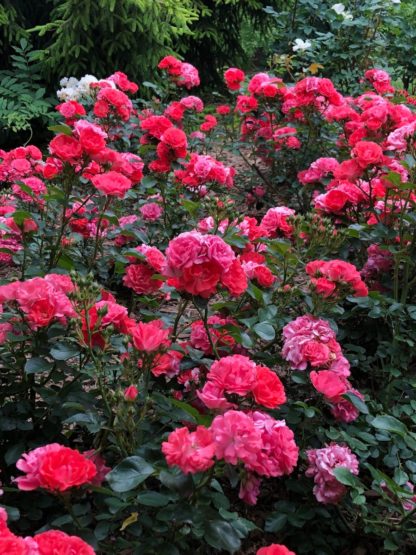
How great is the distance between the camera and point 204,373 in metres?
1.71

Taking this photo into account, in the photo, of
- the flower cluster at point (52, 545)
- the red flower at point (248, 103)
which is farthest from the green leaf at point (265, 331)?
the red flower at point (248, 103)

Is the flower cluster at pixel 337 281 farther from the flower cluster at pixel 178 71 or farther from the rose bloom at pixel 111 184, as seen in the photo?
the flower cluster at pixel 178 71

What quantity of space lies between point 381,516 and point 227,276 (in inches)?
30.8

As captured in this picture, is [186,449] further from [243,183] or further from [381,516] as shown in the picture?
[243,183]

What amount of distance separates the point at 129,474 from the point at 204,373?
563mm

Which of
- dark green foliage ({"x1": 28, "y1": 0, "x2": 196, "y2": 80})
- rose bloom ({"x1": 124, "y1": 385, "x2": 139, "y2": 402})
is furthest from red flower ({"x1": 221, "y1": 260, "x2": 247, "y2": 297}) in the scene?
dark green foliage ({"x1": 28, "y1": 0, "x2": 196, "y2": 80})

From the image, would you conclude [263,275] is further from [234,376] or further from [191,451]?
[191,451]

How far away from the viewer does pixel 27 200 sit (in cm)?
268

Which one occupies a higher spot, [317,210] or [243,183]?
[317,210]

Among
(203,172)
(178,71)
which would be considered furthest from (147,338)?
(178,71)

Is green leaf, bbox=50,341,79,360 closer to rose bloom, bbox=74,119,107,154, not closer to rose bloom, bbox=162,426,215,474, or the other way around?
rose bloom, bbox=162,426,215,474

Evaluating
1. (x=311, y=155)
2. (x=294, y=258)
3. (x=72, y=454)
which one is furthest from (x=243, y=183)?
(x=72, y=454)

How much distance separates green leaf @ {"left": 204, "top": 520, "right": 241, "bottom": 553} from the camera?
3.74ft

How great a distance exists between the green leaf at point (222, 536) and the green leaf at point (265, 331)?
53 centimetres
